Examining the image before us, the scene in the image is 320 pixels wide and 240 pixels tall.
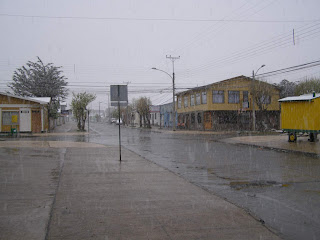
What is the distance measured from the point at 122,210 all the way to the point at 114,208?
0.21 meters

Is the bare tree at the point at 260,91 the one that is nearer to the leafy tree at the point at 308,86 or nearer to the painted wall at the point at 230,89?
the painted wall at the point at 230,89

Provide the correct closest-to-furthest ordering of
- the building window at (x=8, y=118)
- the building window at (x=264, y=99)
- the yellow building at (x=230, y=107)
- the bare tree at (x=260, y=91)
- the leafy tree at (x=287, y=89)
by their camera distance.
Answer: the building window at (x=8, y=118), the bare tree at (x=260, y=91), the building window at (x=264, y=99), the yellow building at (x=230, y=107), the leafy tree at (x=287, y=89)

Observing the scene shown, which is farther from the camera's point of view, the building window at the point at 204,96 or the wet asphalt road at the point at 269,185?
the building window at the point at 204,96


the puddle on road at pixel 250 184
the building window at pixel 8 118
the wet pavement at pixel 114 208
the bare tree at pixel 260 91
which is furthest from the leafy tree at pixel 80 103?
the puddle on road at pixel 250 184

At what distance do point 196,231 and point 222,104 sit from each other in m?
39.8

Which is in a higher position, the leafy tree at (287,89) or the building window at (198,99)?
the leafy tree at (287,89)

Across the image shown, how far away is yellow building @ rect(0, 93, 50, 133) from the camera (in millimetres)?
33800

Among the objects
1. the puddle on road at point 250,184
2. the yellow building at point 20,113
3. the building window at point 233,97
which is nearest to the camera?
the puddle on road at point 250,184

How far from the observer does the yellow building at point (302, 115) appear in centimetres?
1872

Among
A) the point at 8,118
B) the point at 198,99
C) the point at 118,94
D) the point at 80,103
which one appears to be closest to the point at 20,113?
the point at 8,118

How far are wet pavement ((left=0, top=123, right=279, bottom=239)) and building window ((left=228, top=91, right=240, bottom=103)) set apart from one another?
3566cm

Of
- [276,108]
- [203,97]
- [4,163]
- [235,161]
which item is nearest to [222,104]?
[203,97]

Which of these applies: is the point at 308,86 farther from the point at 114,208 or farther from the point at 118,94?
the point at 114,208

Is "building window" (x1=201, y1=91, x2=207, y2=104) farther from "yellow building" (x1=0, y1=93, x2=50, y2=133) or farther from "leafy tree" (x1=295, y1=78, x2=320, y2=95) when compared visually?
"yellow building" (x1=0, y1=93, x2=50, y2=133)
